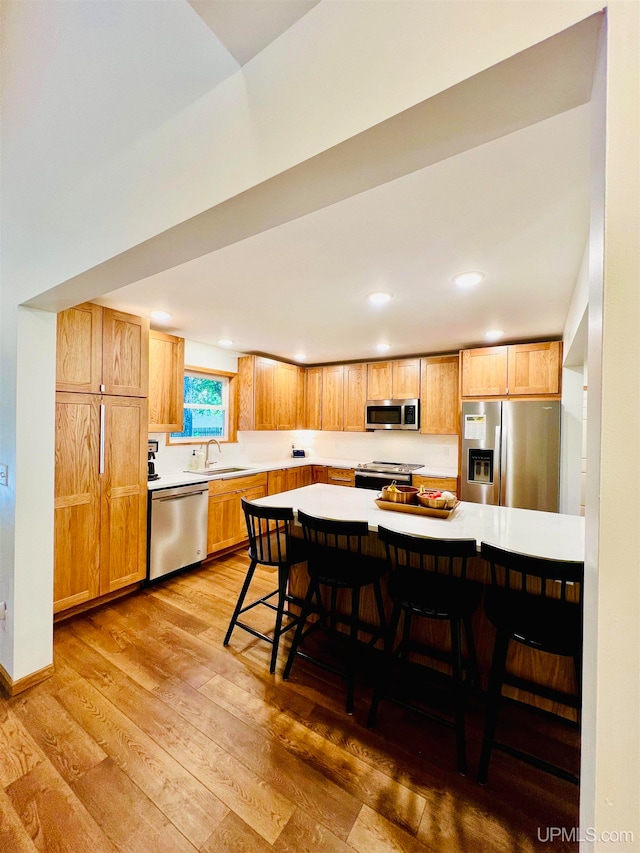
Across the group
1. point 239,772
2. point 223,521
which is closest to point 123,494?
point 223,521

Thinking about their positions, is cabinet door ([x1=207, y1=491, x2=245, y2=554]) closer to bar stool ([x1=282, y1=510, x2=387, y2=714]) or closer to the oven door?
the oven door

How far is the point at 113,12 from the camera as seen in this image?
1.12m

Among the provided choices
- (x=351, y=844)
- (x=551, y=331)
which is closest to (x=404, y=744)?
(x=351, y=844)

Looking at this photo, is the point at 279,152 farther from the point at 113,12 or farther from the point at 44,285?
the point at 44,285

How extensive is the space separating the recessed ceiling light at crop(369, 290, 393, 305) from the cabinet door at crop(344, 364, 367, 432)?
230 centimetres

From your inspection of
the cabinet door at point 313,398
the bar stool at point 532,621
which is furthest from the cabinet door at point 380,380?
the bar stool at point 532,621

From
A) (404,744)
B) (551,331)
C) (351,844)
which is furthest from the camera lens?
(551,331)

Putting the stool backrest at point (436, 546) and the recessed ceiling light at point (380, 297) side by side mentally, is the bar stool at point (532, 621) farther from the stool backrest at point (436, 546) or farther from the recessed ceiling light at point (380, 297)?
the recessed ceiling light at point (380, 297)

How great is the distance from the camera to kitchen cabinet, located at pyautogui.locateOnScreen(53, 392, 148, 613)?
8.50ft

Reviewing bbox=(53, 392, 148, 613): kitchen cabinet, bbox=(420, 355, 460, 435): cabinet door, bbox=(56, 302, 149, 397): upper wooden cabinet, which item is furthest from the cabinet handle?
bbox=(420, 355, 460, 435): cabinet door

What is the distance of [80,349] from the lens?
2684 millimetres

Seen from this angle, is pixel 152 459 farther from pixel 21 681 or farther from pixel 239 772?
pixel 239 772

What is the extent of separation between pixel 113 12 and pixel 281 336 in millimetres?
2775

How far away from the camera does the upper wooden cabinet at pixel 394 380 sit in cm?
464
